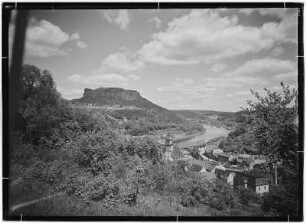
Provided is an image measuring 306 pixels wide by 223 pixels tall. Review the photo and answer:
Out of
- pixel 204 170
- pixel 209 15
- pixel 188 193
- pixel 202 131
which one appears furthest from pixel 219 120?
pixel 209 15

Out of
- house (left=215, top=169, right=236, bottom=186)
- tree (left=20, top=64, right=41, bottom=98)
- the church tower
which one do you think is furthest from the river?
tree (left=20, top=64, right=41, bottom=98)

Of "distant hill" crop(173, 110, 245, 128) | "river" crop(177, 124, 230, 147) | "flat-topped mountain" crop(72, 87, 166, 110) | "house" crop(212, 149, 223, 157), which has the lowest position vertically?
"house" crop(212, 149, 223, 157)

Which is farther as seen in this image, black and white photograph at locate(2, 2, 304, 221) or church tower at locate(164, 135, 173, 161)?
church tower at locate(164, 135, 173, 161)

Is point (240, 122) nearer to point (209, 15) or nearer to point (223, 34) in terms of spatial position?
point (223, 34)

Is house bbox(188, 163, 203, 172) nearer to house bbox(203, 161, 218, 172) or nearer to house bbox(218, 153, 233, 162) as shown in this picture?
house bbox(203, 161, 218, 172)

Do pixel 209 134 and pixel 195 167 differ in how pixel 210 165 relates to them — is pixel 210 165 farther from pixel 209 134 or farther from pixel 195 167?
pixel 209 134

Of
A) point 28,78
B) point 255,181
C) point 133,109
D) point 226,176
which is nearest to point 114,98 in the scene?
point 133,109

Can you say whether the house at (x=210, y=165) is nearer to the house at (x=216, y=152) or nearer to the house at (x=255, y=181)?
the house at (x=216, y=152)
